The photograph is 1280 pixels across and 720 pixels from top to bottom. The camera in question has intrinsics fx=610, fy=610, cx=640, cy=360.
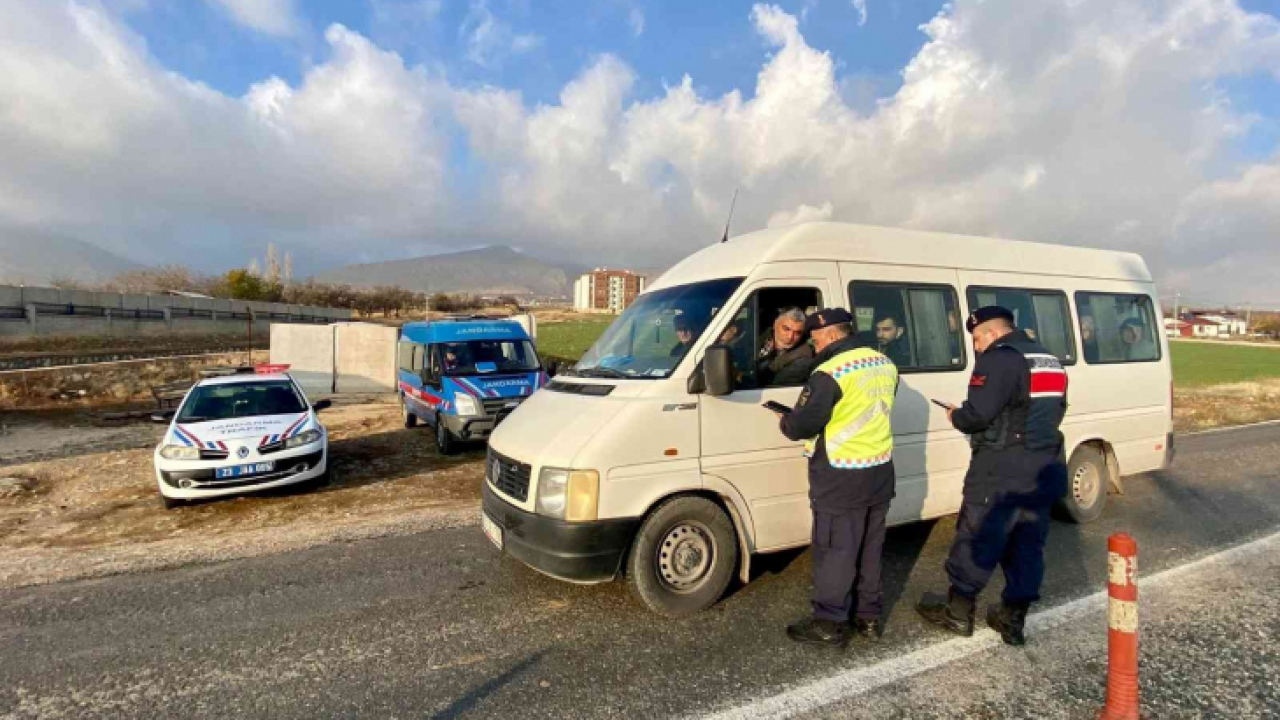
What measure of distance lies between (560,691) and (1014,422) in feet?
9.27

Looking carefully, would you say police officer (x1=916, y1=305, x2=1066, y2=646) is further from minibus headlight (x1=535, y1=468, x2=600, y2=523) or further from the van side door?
minibus headlight (x1=535, y1=468, x2=600, y2=523)

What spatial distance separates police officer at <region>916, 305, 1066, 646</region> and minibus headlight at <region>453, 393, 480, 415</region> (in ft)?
22.6

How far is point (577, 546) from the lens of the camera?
3.49 m

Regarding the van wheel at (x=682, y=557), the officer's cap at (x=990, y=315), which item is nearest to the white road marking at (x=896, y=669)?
the van wheel at (x=682, y=557)

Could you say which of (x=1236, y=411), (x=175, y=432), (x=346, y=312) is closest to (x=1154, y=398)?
(x=175, y=432)

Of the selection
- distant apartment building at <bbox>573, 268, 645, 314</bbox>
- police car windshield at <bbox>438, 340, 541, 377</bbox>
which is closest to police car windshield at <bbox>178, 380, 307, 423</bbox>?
police car windshield at <bbox>438, 340, 541, 377</bbox>

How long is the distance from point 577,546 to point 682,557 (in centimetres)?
69

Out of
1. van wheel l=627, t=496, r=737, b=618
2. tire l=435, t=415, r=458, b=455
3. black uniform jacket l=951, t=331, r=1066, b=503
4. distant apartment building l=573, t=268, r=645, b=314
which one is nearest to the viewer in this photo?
black uniform jacket l=951, t=331, r=1066, b=503

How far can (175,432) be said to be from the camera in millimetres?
6875

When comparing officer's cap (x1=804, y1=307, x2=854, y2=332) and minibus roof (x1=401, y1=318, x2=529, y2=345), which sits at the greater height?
minibus roof (x1=401, y1=318, x2=529, y2=345)

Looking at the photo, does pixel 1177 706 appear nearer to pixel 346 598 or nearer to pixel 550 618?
pixel 550 618

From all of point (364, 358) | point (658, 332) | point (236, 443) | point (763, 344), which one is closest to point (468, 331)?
point (236, 443)

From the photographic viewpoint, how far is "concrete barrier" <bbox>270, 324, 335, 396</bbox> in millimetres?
18688

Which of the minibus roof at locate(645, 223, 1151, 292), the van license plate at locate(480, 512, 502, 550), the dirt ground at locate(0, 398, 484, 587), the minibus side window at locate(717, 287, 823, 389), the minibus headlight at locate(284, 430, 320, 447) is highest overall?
the minibus roof at locate(645, 223, 1151, 292)
